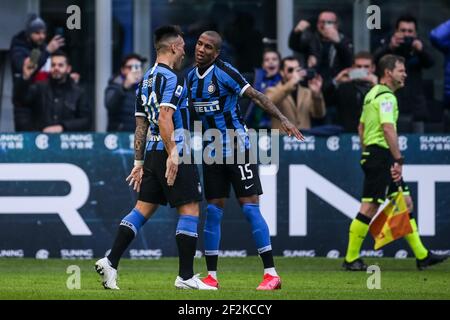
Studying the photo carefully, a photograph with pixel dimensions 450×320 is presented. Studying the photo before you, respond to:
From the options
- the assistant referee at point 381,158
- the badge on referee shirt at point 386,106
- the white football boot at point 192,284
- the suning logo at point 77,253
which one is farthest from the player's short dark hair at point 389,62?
the suning logo at point 77,253

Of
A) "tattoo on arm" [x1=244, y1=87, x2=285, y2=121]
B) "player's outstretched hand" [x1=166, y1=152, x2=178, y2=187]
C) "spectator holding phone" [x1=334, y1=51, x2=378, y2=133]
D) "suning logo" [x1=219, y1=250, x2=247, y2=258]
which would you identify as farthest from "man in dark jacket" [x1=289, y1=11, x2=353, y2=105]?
"player's outstretched hand" [x1=166, y1=152, x2=178, y2=187]

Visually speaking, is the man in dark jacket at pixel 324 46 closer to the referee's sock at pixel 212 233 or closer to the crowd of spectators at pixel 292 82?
the crowd of spectators at pixel 292 82

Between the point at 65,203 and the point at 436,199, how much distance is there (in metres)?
4.36

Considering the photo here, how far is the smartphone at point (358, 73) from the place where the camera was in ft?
55.0

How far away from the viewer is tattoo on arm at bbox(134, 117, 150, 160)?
11.8 m

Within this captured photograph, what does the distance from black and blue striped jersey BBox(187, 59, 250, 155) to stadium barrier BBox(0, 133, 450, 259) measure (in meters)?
3.64

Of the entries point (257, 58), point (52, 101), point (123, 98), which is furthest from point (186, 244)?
point (257, 58)

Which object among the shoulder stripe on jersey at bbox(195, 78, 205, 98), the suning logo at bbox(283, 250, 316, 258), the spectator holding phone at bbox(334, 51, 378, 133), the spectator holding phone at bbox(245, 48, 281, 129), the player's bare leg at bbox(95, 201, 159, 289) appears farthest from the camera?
the spectator holding phone at bbox(245, 48, 281, 129)

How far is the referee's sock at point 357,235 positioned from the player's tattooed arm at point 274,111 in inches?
120

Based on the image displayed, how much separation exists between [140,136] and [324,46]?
19.0 feet

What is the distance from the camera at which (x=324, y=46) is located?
17141mm

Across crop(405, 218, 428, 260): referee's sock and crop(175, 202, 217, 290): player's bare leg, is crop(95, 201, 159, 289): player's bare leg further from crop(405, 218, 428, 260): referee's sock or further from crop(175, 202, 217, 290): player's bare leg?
crop(405, 218, 428, 260): referee's sock

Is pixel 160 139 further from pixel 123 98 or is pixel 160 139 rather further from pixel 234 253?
pixel 123 98

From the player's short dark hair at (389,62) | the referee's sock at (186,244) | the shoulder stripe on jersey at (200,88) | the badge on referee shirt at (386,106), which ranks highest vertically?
the player's short dark hair at (389,62)
